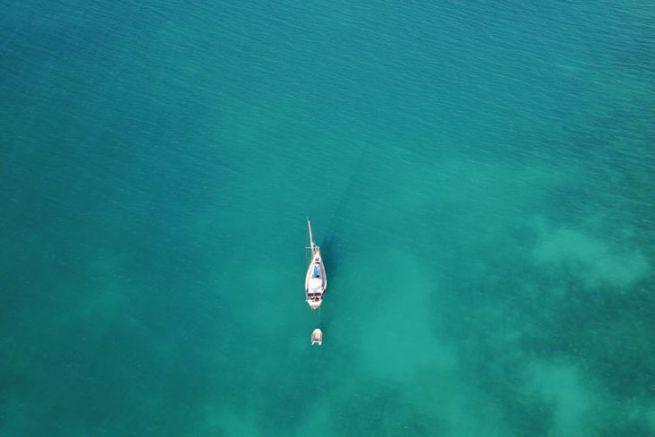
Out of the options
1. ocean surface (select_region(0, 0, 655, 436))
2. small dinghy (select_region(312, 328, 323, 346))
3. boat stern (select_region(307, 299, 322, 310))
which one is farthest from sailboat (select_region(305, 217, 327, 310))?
small dinghy (select_region(312, 328, 323, 346))

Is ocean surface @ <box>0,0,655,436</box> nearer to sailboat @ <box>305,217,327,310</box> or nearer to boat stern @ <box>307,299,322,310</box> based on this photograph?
boat stern @ <box>307,299,322,310</box>

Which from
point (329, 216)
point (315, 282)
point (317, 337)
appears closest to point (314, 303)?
point (315, 282)

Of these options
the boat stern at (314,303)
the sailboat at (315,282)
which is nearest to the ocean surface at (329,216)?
the boat stern at (314,303)

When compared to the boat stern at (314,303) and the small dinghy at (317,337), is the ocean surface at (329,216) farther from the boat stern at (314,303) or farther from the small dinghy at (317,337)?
the boat stern at (314,303)

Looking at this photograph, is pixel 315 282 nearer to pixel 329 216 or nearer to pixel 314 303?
pixel 314 303

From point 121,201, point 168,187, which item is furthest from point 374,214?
point 121,201

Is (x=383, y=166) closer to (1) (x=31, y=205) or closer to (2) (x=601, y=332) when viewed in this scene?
(2) (x=601, y=332)
